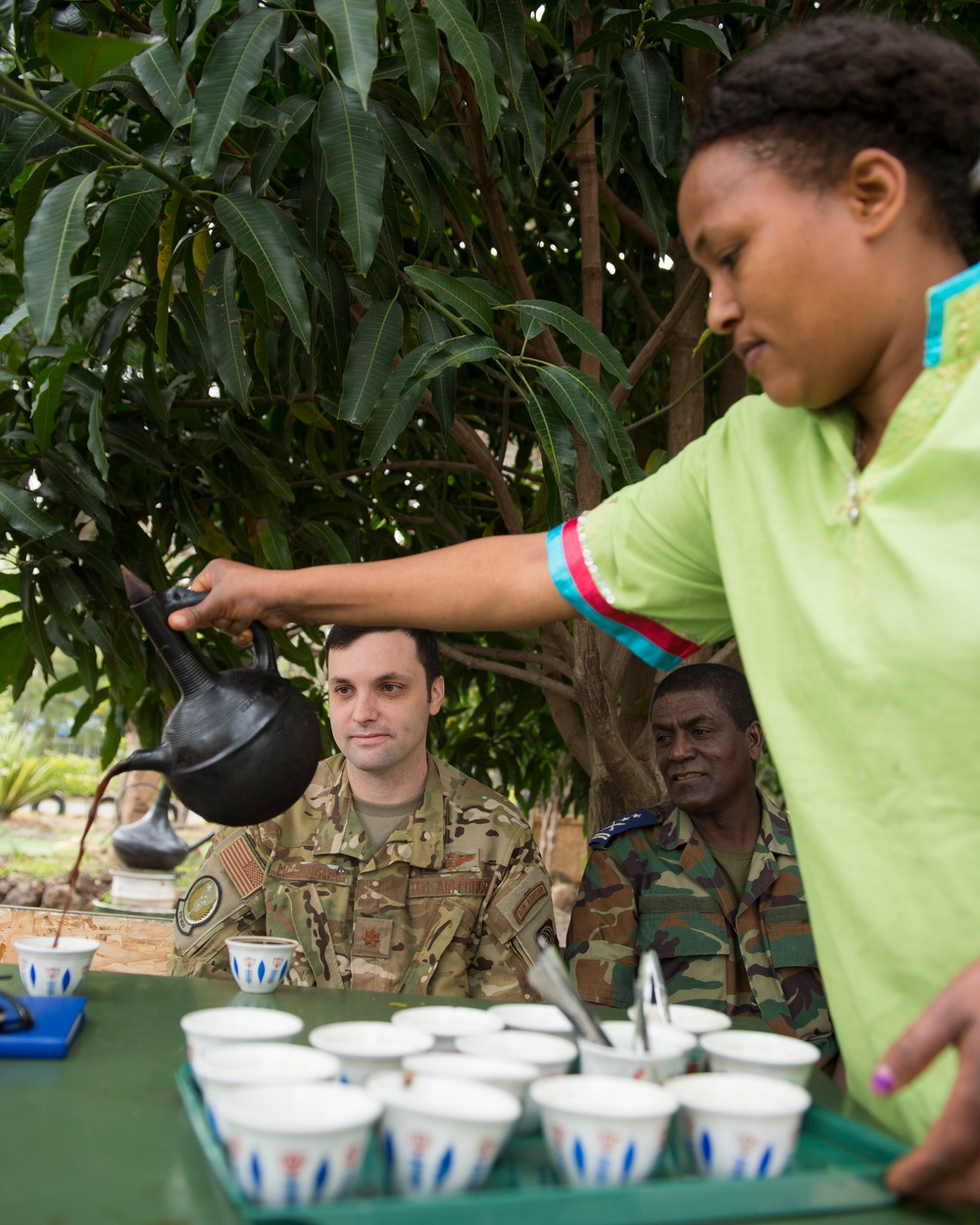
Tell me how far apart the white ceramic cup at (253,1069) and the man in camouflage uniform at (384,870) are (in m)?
1.30

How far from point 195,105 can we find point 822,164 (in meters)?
0.87

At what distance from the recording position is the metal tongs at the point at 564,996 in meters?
1.11

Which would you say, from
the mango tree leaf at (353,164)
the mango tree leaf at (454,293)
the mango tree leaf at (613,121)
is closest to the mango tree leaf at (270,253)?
the mango tree leaf at (353,164)

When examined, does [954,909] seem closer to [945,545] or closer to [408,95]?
[945,545]

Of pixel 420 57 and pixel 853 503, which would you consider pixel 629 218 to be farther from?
pixel 853 503

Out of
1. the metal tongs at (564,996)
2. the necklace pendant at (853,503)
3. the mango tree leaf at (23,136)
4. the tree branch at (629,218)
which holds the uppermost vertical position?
the tree branch at (629,218)

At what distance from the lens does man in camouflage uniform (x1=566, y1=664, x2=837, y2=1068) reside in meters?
2.55

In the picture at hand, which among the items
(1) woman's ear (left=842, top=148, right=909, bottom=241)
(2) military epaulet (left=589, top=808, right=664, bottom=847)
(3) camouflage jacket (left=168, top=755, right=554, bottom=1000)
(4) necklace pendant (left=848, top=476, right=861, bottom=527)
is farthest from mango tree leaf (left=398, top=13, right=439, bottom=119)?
(2) military epaulet (left=589, top=808, right=664, bottom=847)

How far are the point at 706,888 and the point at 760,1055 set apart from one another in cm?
156

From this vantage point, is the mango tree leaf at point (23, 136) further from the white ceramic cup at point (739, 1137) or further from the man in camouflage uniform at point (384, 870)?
the white ceramic cup at point (739, 1137)

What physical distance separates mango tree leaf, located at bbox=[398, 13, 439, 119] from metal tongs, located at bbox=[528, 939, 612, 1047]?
1107 mm

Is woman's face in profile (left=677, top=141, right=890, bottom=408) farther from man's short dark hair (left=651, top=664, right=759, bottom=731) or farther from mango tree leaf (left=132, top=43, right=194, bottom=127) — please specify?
man's short dark hair (left=651, top=664, right=759, bottom=731)

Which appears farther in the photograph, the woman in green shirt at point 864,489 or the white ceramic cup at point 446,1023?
the white ceramic cup at point 446,1023

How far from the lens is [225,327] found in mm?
1904
